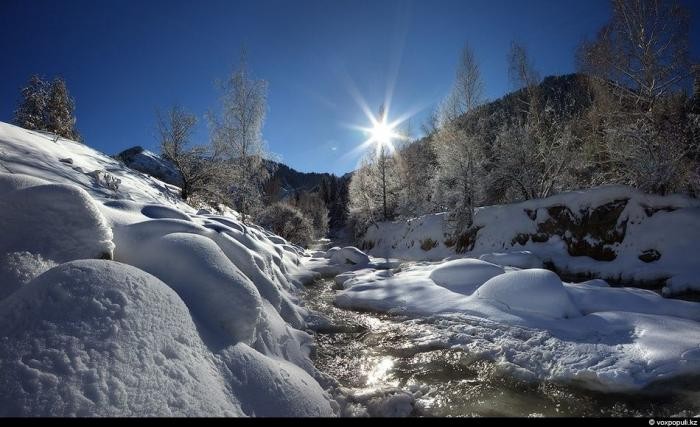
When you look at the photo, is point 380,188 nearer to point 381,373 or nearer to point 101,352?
point 381,373

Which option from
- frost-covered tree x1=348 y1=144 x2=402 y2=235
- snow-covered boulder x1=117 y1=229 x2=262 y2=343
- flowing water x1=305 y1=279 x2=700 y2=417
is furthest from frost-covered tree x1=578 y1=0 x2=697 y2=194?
frost-covered tree x1=348 y1=144 x2=402 y2=235

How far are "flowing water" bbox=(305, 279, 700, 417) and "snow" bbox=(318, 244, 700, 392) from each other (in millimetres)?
162

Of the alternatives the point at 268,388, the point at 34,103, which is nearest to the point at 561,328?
the point at 268,388

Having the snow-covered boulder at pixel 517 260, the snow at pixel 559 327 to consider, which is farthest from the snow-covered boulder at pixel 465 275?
the snow-covered boulder at pixel 517 260

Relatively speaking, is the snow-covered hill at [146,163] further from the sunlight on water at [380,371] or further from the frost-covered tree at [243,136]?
the sunlight on water at [380,371]

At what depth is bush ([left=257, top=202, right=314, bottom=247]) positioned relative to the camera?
28.0 meters

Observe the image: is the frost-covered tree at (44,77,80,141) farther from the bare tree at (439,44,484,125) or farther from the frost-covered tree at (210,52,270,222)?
the bare tree at (439,44,484,125)

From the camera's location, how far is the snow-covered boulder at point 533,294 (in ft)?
17.2

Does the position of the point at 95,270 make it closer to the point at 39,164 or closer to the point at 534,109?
the point at 39,164

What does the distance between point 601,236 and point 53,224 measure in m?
13.0

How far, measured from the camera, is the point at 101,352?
2.03 meters

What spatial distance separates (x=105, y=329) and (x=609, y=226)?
1271cm

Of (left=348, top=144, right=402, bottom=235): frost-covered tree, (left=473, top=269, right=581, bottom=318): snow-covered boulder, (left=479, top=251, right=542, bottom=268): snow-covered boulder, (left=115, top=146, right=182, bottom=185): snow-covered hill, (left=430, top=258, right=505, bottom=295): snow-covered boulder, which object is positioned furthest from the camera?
(left=115, top=146, right=182, bottom=185): snow-covered hill

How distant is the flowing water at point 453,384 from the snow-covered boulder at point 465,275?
1969mm
